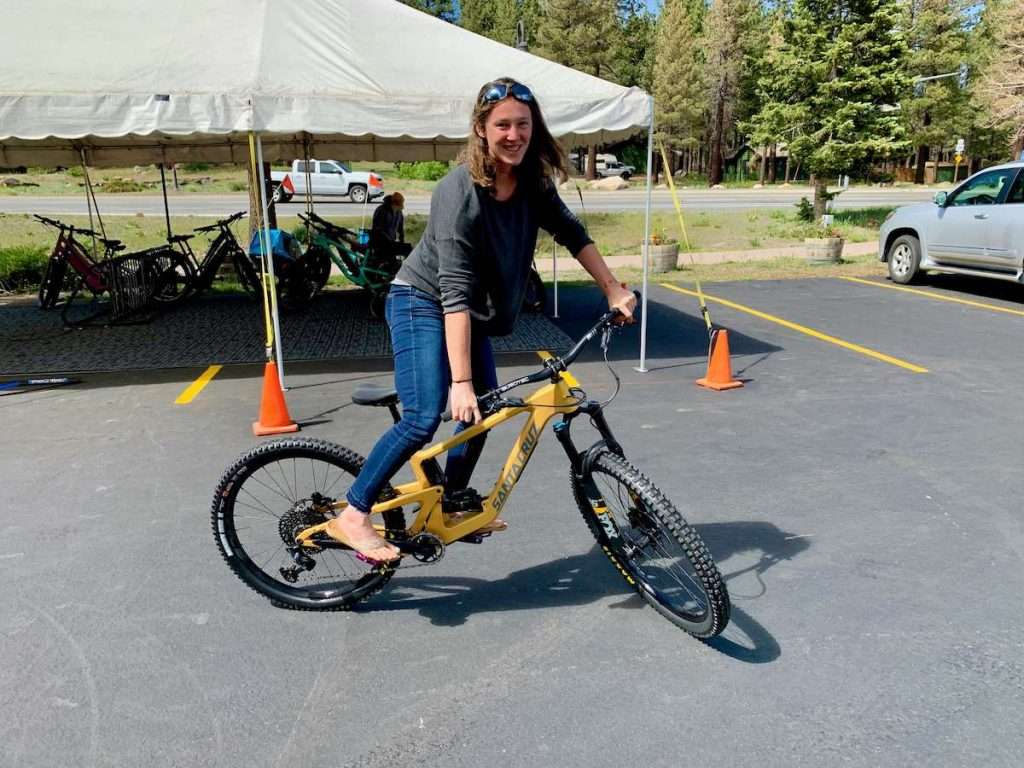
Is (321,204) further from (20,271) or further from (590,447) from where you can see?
(590,447)

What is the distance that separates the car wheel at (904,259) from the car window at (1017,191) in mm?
1612

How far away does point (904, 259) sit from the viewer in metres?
12.4

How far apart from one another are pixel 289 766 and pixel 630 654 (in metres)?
1.28

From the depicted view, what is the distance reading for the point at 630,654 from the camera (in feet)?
9.80

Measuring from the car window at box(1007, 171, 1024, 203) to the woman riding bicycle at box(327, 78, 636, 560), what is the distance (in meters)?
10.0

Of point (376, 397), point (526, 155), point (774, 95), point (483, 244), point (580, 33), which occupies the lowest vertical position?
point (376, 397)

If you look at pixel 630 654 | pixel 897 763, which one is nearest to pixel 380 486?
pixel 630 654

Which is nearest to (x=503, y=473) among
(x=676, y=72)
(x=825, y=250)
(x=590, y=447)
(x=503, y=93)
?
(x=590, y=447)

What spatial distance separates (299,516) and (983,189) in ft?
37.9

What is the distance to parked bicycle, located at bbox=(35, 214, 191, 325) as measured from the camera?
10344 mm

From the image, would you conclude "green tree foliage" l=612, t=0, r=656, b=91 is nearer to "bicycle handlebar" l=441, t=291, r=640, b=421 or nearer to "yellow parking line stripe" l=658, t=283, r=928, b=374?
"yellow parking line stripe" l=658, t=283, r=928, b=374

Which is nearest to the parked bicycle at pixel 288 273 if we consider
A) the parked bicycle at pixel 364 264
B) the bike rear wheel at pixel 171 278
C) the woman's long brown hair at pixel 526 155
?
the parked bicycle at pixel 364 264

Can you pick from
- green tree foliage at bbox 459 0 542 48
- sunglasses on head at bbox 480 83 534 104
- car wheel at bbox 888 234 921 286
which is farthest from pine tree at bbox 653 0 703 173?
sunglasses on head at bbox 480 83 534 104

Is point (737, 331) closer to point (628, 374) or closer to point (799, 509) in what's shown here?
point (628, 374)
